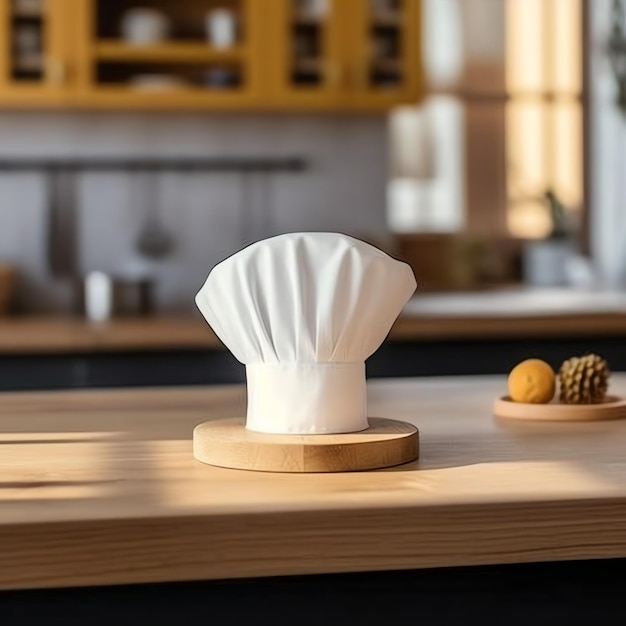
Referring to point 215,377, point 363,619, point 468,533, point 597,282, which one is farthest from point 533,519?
point 597,282

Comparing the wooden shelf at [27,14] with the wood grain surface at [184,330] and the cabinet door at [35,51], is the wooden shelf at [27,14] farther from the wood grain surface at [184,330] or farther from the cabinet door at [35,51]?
the wood grain surface at [184,330]

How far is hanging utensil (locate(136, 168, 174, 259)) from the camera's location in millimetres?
4105

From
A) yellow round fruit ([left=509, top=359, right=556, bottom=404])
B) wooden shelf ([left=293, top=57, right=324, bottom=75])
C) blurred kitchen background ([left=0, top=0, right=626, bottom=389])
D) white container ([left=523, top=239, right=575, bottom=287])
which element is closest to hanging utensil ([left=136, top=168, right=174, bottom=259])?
blurred kitchen background ([left=0, top=0, right=626, bottom=389])

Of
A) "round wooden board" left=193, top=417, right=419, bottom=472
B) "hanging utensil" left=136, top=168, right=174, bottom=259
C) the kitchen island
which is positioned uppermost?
"hanging utensil" left=136, top=168, right=174, bottom=259

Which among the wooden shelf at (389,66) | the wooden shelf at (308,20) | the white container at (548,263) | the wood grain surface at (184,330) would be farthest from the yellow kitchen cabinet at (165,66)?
the white container at (548,263)

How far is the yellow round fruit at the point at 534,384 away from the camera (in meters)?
→ 1.72

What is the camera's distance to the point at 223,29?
3873 millimetres

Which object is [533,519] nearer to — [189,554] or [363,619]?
[363,619]

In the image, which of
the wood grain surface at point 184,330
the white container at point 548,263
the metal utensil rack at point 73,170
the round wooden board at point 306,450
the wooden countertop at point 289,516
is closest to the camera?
the wooden countertop at point 289,516

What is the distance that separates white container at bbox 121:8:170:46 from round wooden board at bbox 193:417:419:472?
8.79 ft

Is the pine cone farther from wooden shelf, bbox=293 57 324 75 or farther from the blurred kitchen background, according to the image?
wooden shelf, bbox=293 57 324 75

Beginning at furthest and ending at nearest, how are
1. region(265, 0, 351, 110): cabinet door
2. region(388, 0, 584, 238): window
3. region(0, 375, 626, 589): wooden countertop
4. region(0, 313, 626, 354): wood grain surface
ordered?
region(388, 0, 584, 238): window, region(265, 0, 351, 110): cabinet door, region(0, 313, 626, 354): wood grain surface, region(0, 375, 626, 589): wooden countertop

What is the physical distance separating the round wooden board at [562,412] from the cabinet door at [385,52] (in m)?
2.31

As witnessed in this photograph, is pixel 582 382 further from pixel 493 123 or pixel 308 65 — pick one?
pixel 493 123
